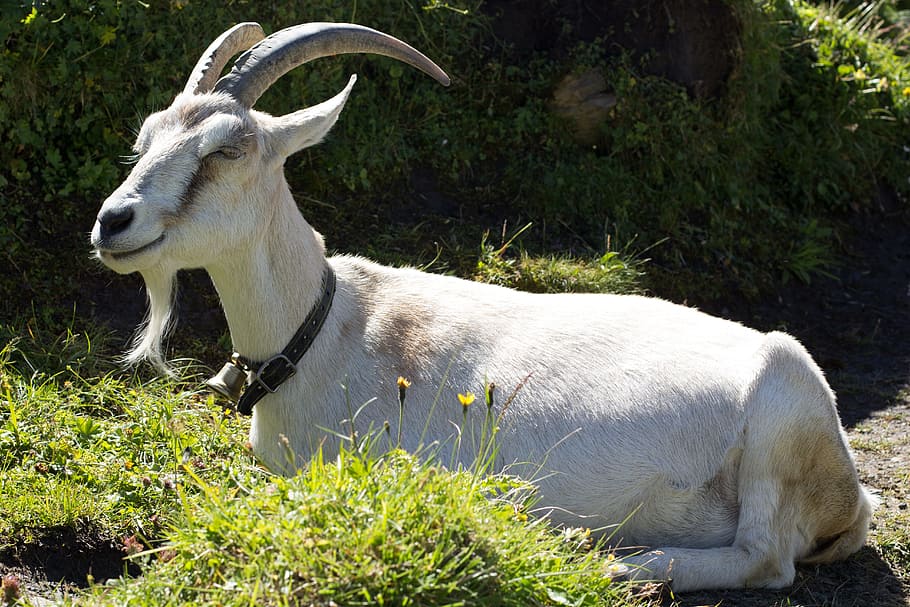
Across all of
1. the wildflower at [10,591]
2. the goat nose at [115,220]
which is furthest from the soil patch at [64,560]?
the goat nose at [115,220]

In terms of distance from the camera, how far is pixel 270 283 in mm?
4156

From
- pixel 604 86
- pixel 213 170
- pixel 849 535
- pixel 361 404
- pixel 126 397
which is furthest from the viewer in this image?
pixel 604 86

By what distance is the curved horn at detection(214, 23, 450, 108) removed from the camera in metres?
4.07

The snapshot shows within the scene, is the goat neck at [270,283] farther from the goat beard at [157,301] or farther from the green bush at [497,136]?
the green bush at [497,136]

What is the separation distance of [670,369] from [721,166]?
3.96m

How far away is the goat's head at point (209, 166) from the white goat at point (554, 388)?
1 cm

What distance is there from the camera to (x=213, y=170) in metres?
3.88

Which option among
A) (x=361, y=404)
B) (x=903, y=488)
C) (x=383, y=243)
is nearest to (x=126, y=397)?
(x=361, y=404)

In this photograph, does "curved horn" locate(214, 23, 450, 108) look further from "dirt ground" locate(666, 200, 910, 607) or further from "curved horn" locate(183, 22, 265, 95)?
"dirt ground" locate(666, 200, 910, 607)

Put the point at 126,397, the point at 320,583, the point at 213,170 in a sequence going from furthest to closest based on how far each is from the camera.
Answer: the point at 126,397 < the point at 213,170 < the point at 320,583

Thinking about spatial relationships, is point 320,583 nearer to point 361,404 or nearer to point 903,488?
point 361,404

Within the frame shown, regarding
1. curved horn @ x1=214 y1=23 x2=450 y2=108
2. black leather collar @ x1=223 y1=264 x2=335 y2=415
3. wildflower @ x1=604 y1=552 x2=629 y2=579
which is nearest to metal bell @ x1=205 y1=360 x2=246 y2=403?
black leather collar @ x1=223 y1=264 x2=335 y2=415

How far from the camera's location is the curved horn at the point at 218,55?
168 inches

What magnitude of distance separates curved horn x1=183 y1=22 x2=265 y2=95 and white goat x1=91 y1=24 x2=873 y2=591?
1 cm
